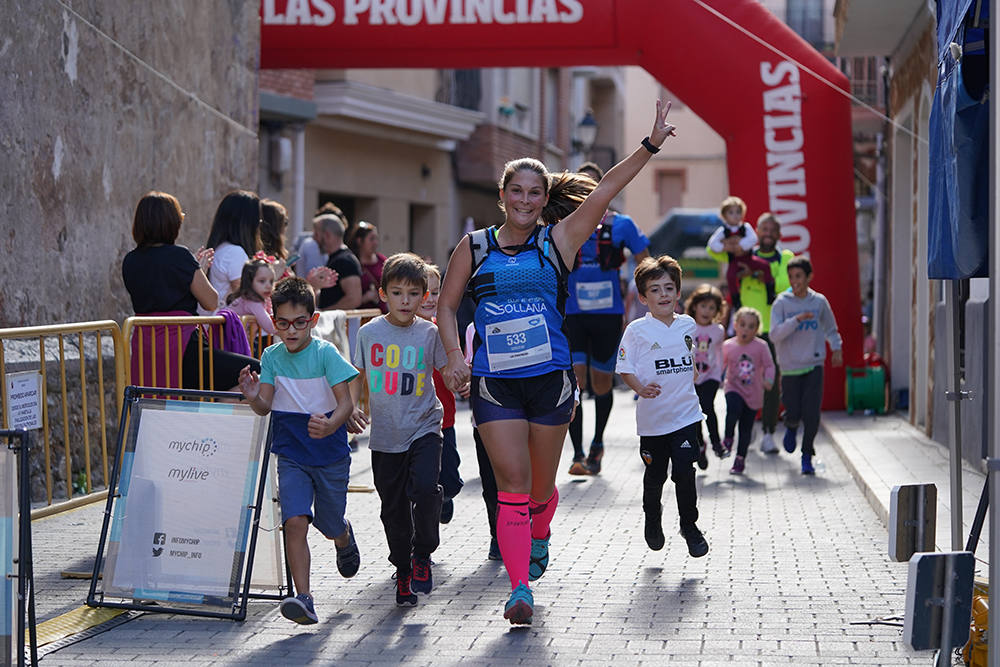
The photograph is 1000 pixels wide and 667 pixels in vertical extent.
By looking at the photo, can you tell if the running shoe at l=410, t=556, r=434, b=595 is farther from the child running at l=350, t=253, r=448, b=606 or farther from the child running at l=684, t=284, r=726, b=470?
the child running at l=684, t=284, r=726, b=470

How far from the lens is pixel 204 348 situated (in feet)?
28.0

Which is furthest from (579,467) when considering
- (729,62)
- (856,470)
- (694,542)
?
(729,62)

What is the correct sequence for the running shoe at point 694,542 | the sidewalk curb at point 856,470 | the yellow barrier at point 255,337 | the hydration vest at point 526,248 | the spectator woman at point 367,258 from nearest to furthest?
the hydration vest at point 526,248 < the running shoe at point 694,542 < the sidewalk curb at point 856,470 < the yellow barrier at point 255,337 < the spectator woman at point 367,258

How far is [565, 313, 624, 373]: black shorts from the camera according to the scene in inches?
401

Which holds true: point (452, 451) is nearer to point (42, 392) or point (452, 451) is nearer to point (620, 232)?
point (42, 392)

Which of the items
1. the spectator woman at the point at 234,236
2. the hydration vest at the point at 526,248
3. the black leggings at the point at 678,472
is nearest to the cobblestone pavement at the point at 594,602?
the black leggings at the point at 678,472

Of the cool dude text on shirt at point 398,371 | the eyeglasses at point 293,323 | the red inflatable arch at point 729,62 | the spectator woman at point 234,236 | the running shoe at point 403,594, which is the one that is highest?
the red inflatable arch at point 729,62

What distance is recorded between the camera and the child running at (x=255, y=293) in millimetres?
9258

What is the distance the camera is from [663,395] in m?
7.17

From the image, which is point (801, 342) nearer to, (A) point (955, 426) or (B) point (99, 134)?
(B) point (99, 134)

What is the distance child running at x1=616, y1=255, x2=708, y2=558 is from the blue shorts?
1.68 metres

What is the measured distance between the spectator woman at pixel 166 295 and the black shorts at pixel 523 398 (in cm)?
277

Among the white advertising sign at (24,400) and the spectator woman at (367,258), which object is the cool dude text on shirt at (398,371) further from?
the spectator woman at (367,258)

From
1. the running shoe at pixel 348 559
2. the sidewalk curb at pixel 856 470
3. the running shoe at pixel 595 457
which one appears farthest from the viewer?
the running shoe at pixel 595 457
